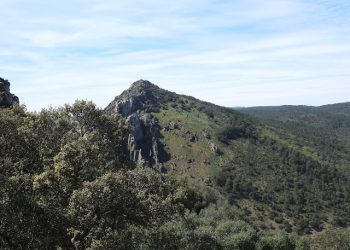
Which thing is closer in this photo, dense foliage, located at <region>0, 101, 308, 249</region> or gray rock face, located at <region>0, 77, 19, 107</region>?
dense foliage, located at <region>0, 101, 308, 249</region>

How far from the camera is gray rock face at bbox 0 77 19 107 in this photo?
60300mm

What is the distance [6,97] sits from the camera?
6456 centimetres

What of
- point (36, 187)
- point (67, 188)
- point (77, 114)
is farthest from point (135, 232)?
point (77, 114)

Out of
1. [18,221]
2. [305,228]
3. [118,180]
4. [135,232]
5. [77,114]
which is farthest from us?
[305,228]

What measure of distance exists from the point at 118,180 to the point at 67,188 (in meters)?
3.72

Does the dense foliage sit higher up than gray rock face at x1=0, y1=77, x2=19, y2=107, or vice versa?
gray rock face at x1=0, y1=77, x2=19, y2=107

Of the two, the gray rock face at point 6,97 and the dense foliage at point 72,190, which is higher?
the gray rock face at point 6,97

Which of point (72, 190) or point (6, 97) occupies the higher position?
point (6, 97)

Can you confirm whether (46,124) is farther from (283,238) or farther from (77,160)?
(283,238)

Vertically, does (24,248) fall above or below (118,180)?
below

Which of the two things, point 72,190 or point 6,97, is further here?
point 6,97

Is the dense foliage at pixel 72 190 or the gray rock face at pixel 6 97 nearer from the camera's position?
the dense foliage at pixel 72 190

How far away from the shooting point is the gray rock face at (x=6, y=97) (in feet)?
198

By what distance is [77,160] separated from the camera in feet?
97.6
